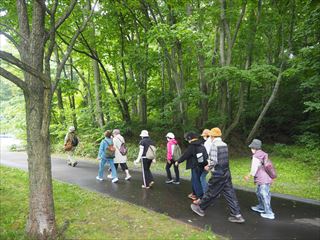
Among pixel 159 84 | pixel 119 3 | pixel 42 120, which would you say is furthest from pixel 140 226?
pixel 159 84

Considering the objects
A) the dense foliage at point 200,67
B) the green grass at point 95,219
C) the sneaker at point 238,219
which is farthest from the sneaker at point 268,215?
the dense foliage at point 200,67

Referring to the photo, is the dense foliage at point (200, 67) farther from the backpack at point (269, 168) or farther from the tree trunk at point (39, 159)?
the tree trunk at point (39, 159)

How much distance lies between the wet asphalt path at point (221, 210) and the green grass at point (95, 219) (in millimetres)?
488

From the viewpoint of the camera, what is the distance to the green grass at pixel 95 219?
18.3 ft

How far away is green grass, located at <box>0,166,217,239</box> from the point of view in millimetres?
5566

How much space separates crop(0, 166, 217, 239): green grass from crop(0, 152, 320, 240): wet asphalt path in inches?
19.2

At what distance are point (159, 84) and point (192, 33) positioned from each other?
9.23 metres

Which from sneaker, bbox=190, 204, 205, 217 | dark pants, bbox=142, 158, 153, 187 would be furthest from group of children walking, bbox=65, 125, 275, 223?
dark pants, bbox=142, 158, 153, 187

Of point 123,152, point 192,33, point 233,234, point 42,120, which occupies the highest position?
point 192,33

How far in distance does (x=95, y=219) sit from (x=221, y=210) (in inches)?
121

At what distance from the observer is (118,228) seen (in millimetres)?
5895

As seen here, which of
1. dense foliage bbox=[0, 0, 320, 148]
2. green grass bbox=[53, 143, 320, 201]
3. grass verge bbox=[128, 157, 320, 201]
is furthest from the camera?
dense foliage bbox=[0, 0, 320, 148]

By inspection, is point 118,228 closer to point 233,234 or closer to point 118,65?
point 233,234

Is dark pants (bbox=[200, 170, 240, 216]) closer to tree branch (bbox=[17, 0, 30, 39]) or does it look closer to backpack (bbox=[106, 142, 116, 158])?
backpack (bbox=[106, 142, 116, 158])
